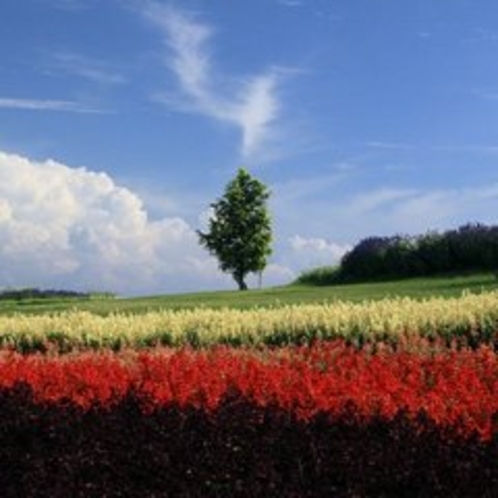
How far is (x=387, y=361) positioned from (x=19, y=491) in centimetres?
360

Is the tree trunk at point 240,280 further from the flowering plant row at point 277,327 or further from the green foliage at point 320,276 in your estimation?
the flowering plant row at point 277,327

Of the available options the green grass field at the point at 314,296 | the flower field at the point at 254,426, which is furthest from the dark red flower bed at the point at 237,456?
the green grass field at the point at 314,296

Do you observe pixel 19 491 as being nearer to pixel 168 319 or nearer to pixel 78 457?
pixel 78 457

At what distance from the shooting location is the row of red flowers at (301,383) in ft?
23.6

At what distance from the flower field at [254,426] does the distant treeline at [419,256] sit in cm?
2151

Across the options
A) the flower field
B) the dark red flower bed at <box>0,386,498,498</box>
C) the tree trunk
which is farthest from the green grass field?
the dark red flower bed at <box>0,386,498,498</box>

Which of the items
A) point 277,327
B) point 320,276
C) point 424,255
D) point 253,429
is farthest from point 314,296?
point 253,429

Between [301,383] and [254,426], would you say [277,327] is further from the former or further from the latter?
[254,426]

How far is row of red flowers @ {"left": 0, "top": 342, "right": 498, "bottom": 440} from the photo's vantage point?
283 inches

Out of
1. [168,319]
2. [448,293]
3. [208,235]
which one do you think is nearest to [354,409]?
[168,319]

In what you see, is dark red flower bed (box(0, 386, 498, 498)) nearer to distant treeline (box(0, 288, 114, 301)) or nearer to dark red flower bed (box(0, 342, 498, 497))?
dark red flower bed (box(0, 342, 498, 497))

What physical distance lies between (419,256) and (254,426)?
26911 mm

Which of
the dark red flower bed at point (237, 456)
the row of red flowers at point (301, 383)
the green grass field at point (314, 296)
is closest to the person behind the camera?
the dark red flower bed at point (237, 456)

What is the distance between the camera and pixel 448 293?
23.0 m
